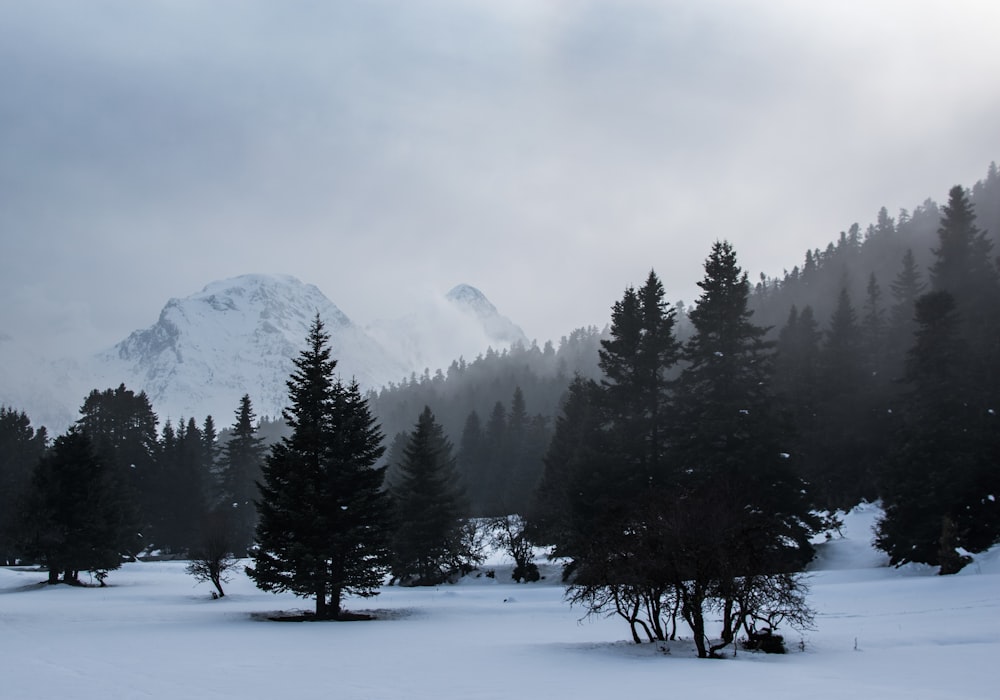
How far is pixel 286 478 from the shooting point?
107 ft

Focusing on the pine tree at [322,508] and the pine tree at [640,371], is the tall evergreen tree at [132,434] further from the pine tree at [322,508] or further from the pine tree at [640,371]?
the pine tree at [640,371]

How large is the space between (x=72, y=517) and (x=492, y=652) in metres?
40.5

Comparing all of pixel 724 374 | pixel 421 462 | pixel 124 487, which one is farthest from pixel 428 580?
pixel 124 487

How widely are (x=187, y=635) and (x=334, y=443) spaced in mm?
11128

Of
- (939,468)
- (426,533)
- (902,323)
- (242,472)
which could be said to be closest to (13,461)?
(242,472)

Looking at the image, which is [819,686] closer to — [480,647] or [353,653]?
[480,647]

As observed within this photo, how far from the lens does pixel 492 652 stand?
20422mm

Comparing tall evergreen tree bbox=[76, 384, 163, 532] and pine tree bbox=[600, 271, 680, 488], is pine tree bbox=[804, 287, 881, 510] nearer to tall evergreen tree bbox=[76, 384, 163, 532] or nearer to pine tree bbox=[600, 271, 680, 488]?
pine tree bbox=[600, 271, 680, 488]

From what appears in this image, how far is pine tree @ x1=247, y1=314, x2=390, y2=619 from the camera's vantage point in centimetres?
3106

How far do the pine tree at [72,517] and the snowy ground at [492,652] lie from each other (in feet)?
41.9

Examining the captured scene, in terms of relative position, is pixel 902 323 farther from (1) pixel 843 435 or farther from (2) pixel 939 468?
(2) pixel 939 468

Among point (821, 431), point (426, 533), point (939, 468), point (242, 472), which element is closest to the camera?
point (939, 468)

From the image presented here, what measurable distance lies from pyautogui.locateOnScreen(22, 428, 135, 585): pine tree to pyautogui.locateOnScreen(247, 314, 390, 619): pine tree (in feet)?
76.4

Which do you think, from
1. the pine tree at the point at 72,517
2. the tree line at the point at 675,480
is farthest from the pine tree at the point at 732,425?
the pine tree at the point at 72,517
